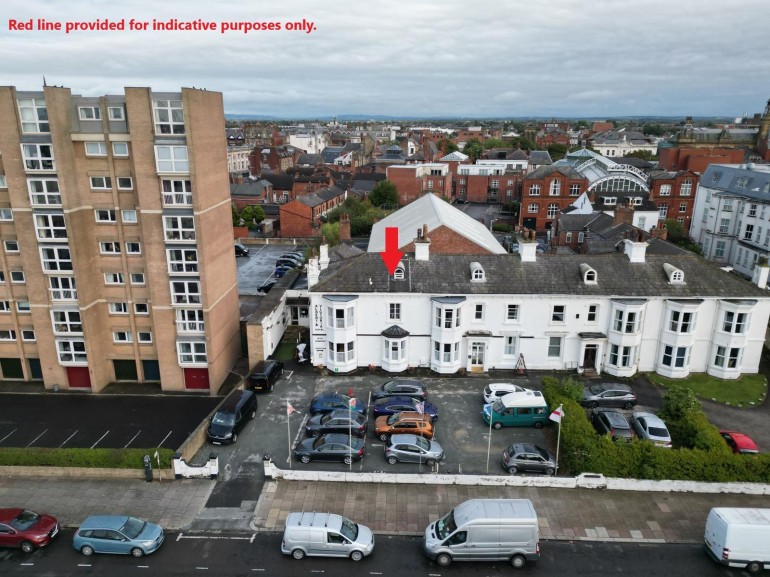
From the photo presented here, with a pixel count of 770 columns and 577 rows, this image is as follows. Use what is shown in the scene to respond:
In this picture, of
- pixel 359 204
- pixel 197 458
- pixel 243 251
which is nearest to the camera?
pixel 197 458

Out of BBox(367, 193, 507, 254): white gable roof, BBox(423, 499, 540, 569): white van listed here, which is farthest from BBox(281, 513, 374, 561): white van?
BBox(367, 193, 507, 254): white gable roof

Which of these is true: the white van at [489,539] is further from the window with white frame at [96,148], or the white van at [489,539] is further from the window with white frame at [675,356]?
the window with white frame at [96,148]

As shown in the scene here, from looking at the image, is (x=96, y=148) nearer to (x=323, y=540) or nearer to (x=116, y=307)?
(x=116, y=307)

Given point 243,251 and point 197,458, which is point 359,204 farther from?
point 197,458

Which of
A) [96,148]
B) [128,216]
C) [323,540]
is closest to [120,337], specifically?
[128,216]

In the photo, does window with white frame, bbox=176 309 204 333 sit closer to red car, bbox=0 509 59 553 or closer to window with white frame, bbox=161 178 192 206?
window with white frame, bbox=161 178 192 206

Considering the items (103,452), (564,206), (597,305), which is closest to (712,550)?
(597,305)

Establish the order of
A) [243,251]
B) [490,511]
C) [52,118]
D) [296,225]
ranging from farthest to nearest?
[296,225] → [243,251] → [52,118] → [490,511]
